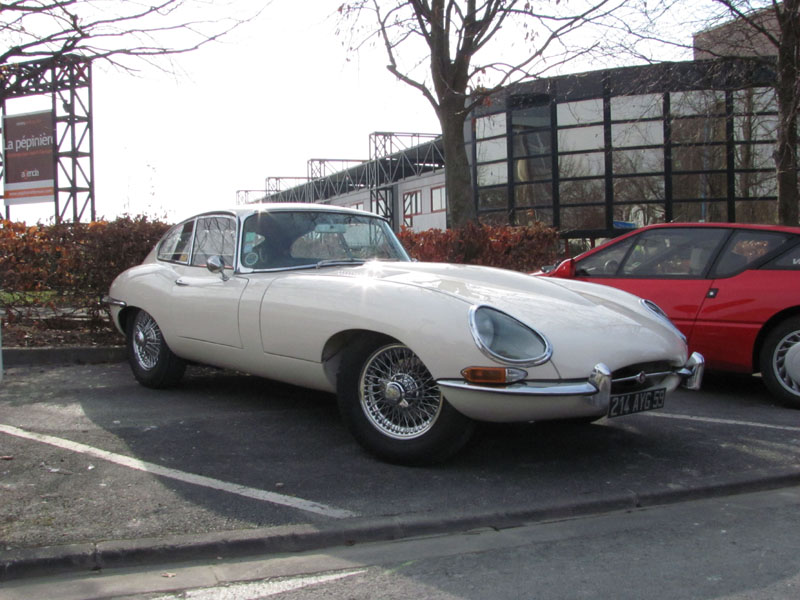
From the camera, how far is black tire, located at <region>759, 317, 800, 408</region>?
18.4ft

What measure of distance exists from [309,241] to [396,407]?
1.73 m

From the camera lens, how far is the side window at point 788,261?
5.79m

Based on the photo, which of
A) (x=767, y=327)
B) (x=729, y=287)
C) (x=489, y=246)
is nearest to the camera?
(x=767, y=327)

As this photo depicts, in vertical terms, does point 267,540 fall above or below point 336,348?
below

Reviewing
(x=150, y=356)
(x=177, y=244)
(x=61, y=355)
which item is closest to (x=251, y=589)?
(x=150, y=356)

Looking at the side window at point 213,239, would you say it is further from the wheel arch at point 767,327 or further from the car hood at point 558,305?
the wheel arch at point 767,327

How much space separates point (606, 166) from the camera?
21.6 m

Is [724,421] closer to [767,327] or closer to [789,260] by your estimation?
[767,327]

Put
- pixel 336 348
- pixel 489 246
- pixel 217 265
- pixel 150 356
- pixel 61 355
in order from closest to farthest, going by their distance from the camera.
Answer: pixel 336 348, pixel 217 265, pixel 150 356, pixel 61 355, pixel 489 246

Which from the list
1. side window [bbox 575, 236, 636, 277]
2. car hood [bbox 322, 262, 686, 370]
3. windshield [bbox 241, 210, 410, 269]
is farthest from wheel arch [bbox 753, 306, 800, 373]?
windshield [bbox 241, 210, 410, 269]

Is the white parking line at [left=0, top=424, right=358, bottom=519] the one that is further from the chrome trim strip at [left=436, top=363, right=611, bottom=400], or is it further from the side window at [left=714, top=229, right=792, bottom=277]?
the side window at [left=714, top=229, right=792, bottom=277]

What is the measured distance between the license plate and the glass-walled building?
620 inches

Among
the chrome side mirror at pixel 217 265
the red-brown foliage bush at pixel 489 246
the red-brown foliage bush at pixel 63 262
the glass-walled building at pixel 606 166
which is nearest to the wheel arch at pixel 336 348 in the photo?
the chrome side mirror at pixel 217 265

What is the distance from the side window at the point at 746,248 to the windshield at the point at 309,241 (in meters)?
2.71
